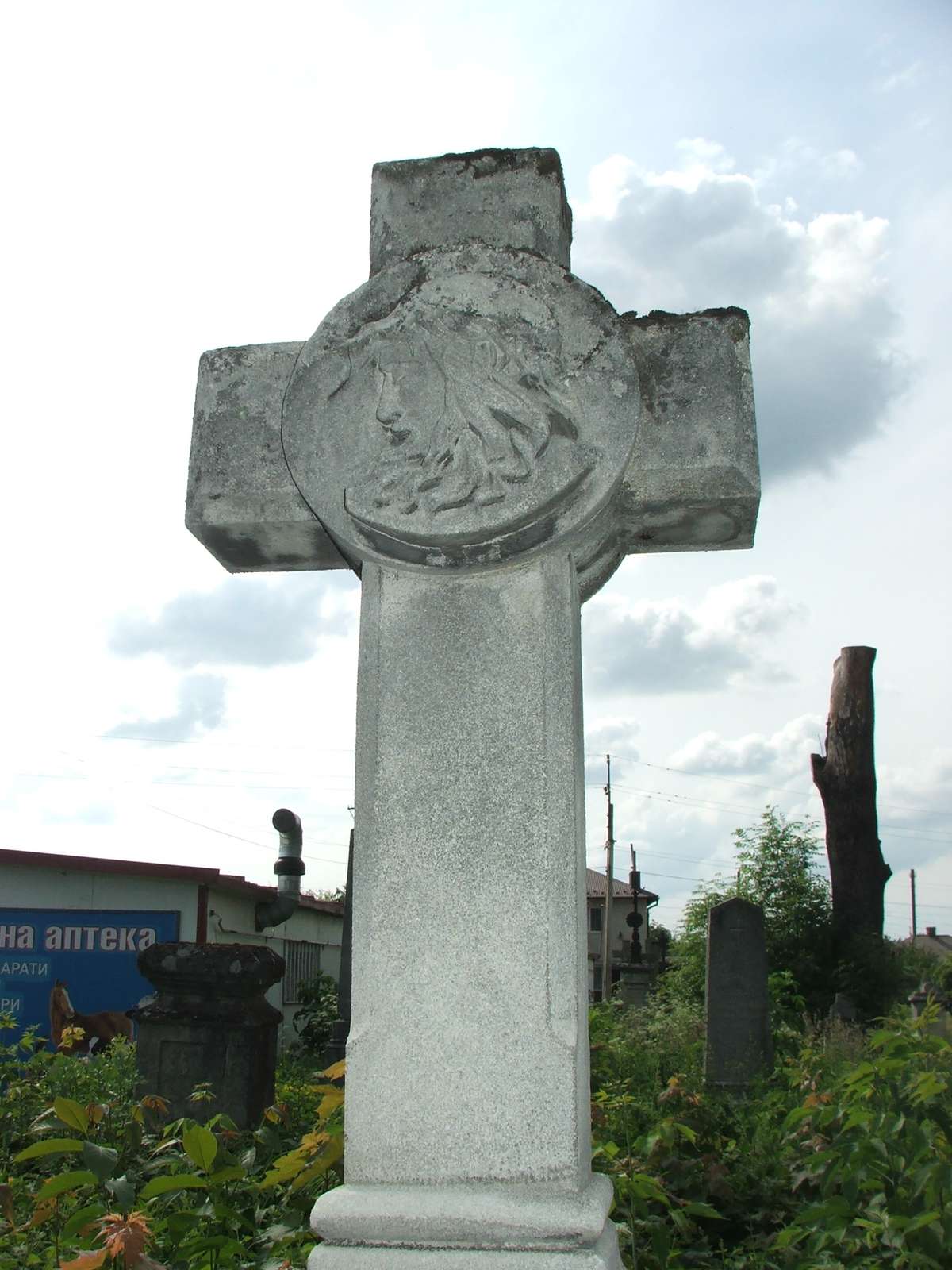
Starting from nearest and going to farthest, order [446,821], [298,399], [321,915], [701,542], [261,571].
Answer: [446,821], [298,399], [701,542], [261,571], [321,915]

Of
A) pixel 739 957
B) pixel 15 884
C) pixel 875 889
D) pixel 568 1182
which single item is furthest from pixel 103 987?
pixel 875 889

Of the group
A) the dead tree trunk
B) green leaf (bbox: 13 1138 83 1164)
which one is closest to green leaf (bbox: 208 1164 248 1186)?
green leaf (bbox: 13 1138 83 1164)

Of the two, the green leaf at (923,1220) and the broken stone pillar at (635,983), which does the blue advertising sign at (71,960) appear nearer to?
the broken stone pillar at (635,983)

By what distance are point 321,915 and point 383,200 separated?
17.0 metres

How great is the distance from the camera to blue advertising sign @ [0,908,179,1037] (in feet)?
34.4

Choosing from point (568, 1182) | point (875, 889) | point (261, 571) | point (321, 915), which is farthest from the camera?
point (321, 915)

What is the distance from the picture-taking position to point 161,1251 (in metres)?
2.52

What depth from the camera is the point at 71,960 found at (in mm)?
10703

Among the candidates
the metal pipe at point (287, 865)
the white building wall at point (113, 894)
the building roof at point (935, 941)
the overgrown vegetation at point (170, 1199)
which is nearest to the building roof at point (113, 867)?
the white building wall at point (113, 894)

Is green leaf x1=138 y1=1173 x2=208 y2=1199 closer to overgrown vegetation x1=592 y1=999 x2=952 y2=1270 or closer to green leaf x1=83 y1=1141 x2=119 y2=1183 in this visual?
green leaf x1=83 y1=1141 x2=119 y2=1183

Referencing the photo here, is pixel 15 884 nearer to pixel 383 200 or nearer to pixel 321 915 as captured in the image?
pixel 321 915

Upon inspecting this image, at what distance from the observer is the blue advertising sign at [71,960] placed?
1049 centimetres

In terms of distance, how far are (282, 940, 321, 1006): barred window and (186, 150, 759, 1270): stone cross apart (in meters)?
13.4

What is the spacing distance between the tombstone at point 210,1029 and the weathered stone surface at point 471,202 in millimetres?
4633
